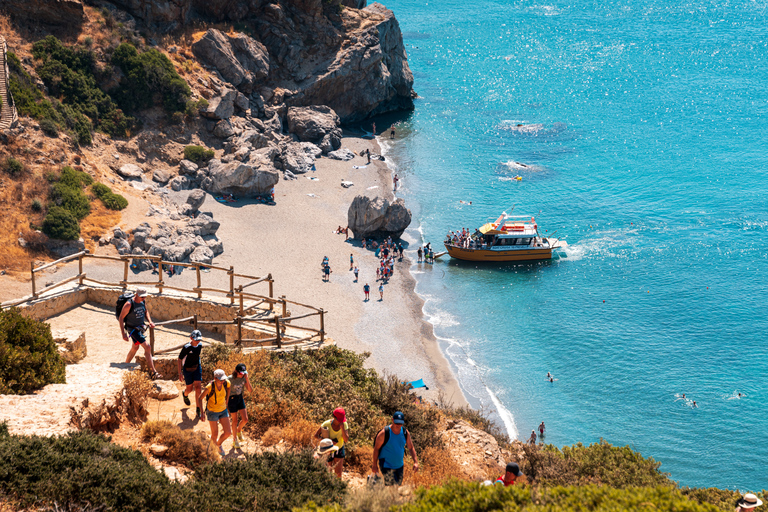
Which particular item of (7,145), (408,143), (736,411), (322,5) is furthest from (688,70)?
(7,145)

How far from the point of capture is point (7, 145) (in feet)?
104

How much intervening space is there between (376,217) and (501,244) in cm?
867

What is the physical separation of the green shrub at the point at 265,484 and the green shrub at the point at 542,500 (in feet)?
5.26

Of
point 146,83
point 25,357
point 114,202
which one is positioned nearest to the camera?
point 25,357

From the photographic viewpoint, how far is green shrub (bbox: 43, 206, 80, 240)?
29781mm

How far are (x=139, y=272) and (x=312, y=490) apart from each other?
1008 inches

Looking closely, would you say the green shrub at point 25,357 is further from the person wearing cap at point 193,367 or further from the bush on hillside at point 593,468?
the bush on hillside at point 593,468

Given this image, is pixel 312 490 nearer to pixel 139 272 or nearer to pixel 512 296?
pixel 139 272

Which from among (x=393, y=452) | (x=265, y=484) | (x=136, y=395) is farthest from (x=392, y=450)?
(x=136, y=395)

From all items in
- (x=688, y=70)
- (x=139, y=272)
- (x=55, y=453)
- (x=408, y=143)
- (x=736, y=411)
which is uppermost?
(x=688, y=70)

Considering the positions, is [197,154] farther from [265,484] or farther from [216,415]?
[265,484]

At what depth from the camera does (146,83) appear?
43219mm

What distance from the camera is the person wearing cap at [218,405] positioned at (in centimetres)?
982

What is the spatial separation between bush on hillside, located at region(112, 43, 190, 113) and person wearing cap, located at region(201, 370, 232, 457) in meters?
38.6
